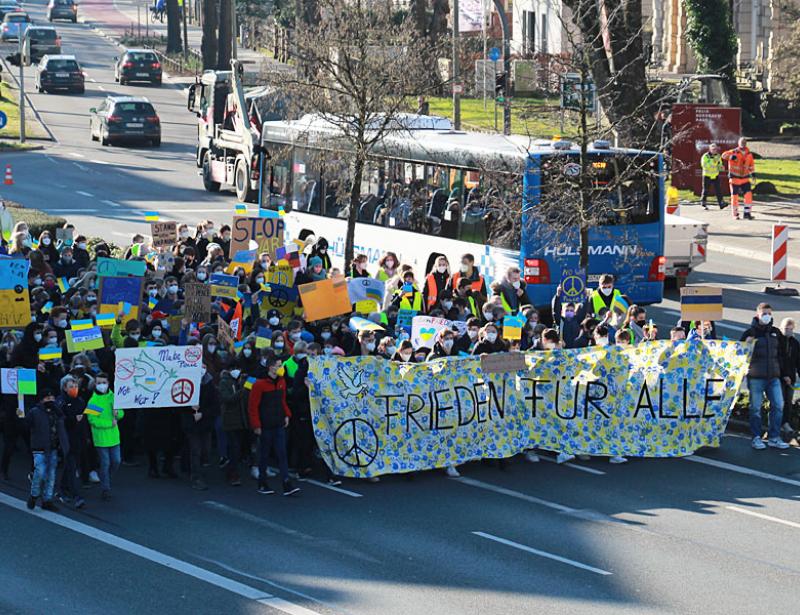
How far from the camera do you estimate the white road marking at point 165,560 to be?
1262 cm

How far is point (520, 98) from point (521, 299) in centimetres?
3864

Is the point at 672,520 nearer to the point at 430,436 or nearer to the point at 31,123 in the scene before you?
the point at 430,436

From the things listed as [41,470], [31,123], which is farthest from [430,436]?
[31,123]

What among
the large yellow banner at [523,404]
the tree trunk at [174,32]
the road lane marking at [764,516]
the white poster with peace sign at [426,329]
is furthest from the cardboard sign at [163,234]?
the tree trunk at [174,32]

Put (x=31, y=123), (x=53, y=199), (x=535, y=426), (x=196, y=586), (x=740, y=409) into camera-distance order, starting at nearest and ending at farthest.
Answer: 1. (x=196, y=586)
2. (x=535, y=426)
3. (x=740, y=409)
4. (x=53, y=199)
5. (x=31, y=123)

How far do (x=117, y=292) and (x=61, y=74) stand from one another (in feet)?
157

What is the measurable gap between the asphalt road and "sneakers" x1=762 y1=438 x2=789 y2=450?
13.5 inches

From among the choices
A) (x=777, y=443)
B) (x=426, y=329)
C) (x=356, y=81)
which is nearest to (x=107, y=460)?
(x=426, y=329)

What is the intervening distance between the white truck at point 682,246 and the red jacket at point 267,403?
12162mm

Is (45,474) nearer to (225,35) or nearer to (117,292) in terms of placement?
(117,292)

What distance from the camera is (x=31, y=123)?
56625 mm

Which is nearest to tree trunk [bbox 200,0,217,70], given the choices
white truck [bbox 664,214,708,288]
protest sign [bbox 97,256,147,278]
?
white truck [bbox 664,214,708,288]

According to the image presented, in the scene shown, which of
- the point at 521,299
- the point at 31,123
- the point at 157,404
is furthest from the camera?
the point at 31,123

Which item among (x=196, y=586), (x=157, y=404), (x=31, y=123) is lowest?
(x=196, y=586)
